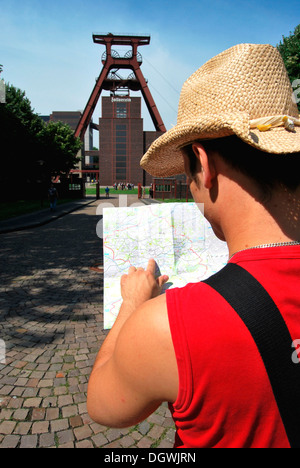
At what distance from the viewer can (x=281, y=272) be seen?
733 millimetres

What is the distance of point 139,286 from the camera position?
3.79 feet

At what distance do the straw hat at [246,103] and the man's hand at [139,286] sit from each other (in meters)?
0.53

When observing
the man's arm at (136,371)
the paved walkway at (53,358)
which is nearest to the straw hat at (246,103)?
the man's arm at (136,371)

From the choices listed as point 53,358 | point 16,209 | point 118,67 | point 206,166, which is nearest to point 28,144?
point 16,209

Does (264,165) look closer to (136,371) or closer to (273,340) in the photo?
(273,340)

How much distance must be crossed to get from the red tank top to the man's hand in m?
0.37

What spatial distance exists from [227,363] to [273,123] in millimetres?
650

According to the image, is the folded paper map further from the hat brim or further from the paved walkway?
the paved walkway

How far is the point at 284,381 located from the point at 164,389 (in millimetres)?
281

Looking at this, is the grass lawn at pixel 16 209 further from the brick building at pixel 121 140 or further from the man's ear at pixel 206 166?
the brick building at pixel 121 140

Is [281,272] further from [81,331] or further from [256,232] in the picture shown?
[81,331]

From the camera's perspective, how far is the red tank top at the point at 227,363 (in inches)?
27.2

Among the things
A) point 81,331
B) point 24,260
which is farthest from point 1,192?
point 81,331
